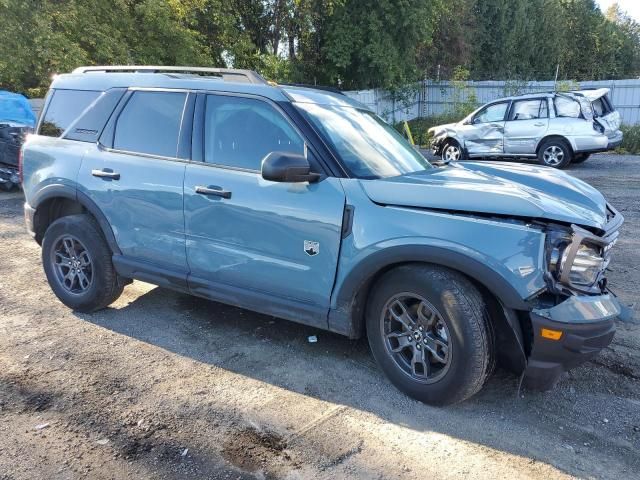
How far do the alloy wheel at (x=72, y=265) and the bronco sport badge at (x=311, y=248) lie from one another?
84.7 inches

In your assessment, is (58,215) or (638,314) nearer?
(638,314)

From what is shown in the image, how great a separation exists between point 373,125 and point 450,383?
2.10 metres

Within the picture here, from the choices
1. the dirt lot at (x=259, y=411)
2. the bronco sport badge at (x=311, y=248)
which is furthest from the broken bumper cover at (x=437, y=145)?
the bronco sport badge at (x=311, y=248)

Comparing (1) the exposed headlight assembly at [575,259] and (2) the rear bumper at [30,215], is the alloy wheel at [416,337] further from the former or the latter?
(2) the rear bumper at [30,215]

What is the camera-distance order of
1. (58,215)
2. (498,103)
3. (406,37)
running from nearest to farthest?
(58,215)
(498,103)
(406,37)

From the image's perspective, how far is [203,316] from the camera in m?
4.66

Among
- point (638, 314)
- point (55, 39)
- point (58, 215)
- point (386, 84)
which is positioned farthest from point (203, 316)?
point (386, 84)

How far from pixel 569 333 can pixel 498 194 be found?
839 millimetres

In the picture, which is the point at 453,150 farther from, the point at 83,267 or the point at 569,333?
the point at 569,333


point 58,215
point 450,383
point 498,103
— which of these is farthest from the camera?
point 498,103

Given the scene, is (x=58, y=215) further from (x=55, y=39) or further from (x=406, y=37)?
(x=406, y=37)

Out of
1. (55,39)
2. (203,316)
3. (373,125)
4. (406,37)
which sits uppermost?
(406,37)

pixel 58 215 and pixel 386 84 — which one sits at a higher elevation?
pixel 386 84

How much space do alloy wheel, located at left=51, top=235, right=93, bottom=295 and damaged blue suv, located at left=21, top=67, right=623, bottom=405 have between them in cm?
1
